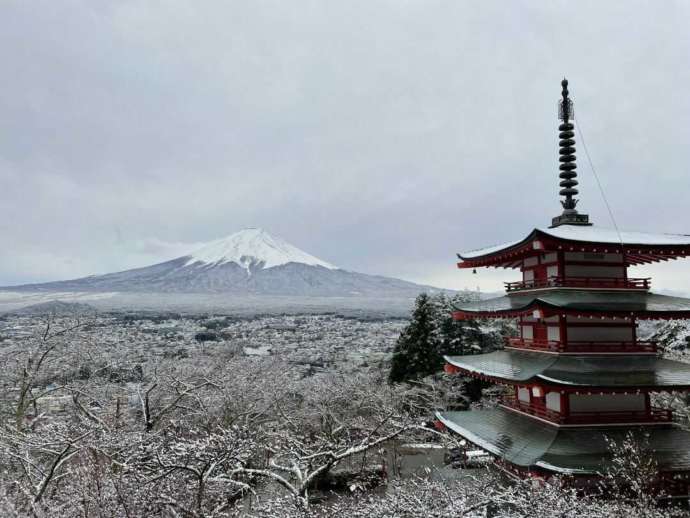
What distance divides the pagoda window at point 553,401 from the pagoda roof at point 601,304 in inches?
77.4

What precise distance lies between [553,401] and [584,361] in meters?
1.27

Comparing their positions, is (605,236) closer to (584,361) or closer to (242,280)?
(584,361)

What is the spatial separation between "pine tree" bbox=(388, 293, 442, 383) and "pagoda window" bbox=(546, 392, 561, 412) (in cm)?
1821

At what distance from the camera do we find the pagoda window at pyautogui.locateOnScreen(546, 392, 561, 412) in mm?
11634

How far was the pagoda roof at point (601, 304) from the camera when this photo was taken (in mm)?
10859

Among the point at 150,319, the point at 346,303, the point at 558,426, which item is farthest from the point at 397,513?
the point at 346,303

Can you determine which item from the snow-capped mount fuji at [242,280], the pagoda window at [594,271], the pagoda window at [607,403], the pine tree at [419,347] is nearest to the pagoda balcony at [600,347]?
the pagoda window at [607,403]

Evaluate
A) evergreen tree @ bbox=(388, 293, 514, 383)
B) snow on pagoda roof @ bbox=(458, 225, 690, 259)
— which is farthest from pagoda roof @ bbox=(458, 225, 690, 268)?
evergreen tree @ bbox=(388, 293, 514, 383)

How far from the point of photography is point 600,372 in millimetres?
11047

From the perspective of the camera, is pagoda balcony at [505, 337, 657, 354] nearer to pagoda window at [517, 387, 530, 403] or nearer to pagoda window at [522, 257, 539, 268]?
pagoda window at [517, 387, 530, 403]

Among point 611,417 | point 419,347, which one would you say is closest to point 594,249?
point 611,417

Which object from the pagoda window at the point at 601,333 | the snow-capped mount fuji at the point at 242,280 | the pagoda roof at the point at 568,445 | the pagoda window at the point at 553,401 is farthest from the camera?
the snow-capped mount fuji at the point at 242,280

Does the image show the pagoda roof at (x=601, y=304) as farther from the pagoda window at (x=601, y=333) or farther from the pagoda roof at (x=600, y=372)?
the pagoda roof at (x=600, y=372)

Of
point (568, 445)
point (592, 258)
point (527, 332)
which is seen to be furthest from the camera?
point (527, 332)
